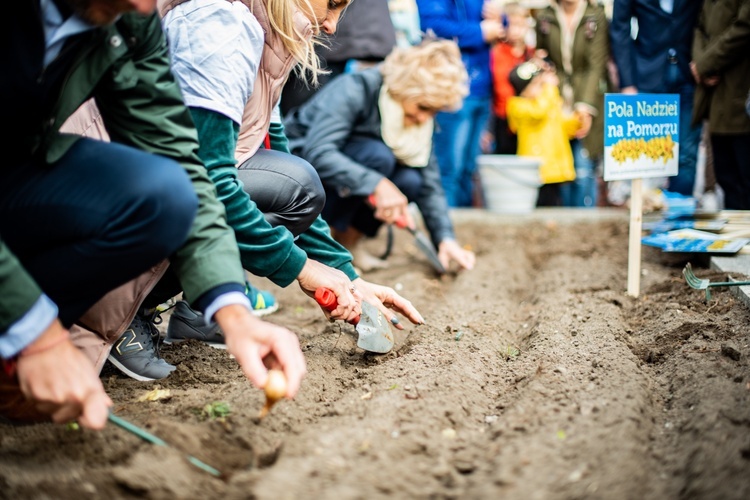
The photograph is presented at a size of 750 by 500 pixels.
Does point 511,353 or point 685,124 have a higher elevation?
point 511,353

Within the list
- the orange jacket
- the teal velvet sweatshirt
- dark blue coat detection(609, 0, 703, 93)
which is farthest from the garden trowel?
the orange jacket

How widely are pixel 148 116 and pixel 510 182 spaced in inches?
166

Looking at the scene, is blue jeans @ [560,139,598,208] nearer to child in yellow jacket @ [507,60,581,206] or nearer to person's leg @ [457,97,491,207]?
child in yellow jacket @ [507,60,581,206]

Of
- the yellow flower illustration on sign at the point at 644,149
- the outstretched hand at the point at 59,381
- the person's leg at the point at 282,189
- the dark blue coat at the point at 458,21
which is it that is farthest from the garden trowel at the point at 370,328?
the dark blue coat at the point at 458,21

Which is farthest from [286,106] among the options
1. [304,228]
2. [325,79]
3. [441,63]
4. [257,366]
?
[257,366]

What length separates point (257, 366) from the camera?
147 centimetres

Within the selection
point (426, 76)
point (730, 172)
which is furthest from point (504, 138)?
point (426, 76)

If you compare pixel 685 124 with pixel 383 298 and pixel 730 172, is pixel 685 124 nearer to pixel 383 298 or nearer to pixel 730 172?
pixel 730 172

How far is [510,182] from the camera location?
5594mm

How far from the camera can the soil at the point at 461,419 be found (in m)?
1.46

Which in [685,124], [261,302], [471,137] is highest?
[261,302]

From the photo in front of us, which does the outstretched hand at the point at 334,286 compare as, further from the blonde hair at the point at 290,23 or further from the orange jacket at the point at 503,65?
the orange jacket at the point at 503,65

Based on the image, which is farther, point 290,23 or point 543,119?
point 543,119

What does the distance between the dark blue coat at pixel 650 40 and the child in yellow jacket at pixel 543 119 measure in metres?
0.64
